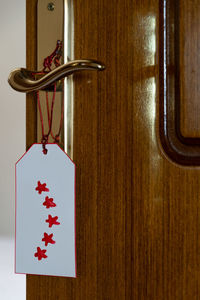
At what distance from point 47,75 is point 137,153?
11 cm

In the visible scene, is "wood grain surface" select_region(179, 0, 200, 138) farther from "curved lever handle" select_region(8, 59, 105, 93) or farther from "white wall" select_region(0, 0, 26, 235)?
"white wall" select_region(0, 0, 26, 235)

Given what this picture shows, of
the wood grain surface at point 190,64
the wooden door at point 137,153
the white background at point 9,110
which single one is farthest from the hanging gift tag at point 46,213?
the white background at point 9,110

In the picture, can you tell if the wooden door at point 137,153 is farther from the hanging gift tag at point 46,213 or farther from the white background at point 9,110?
the white background at point 9,110

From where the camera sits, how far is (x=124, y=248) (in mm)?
314

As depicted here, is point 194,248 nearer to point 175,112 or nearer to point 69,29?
point 175,112

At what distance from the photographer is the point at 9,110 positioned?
2158mm

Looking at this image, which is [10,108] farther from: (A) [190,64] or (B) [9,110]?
(A) [190,64]

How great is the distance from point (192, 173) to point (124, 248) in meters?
0.09

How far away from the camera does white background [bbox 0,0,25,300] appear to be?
2121mm

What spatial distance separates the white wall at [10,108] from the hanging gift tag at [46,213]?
72.3 inches

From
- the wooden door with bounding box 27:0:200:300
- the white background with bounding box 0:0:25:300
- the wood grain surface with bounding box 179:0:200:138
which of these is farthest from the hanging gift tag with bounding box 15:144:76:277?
the white background with bounding box 0:0:25:300

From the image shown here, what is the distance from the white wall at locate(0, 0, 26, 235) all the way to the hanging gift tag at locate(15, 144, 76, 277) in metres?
1.84

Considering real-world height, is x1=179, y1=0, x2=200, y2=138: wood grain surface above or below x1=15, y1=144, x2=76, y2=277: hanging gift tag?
above

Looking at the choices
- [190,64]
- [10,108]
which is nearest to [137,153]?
[190,64]
